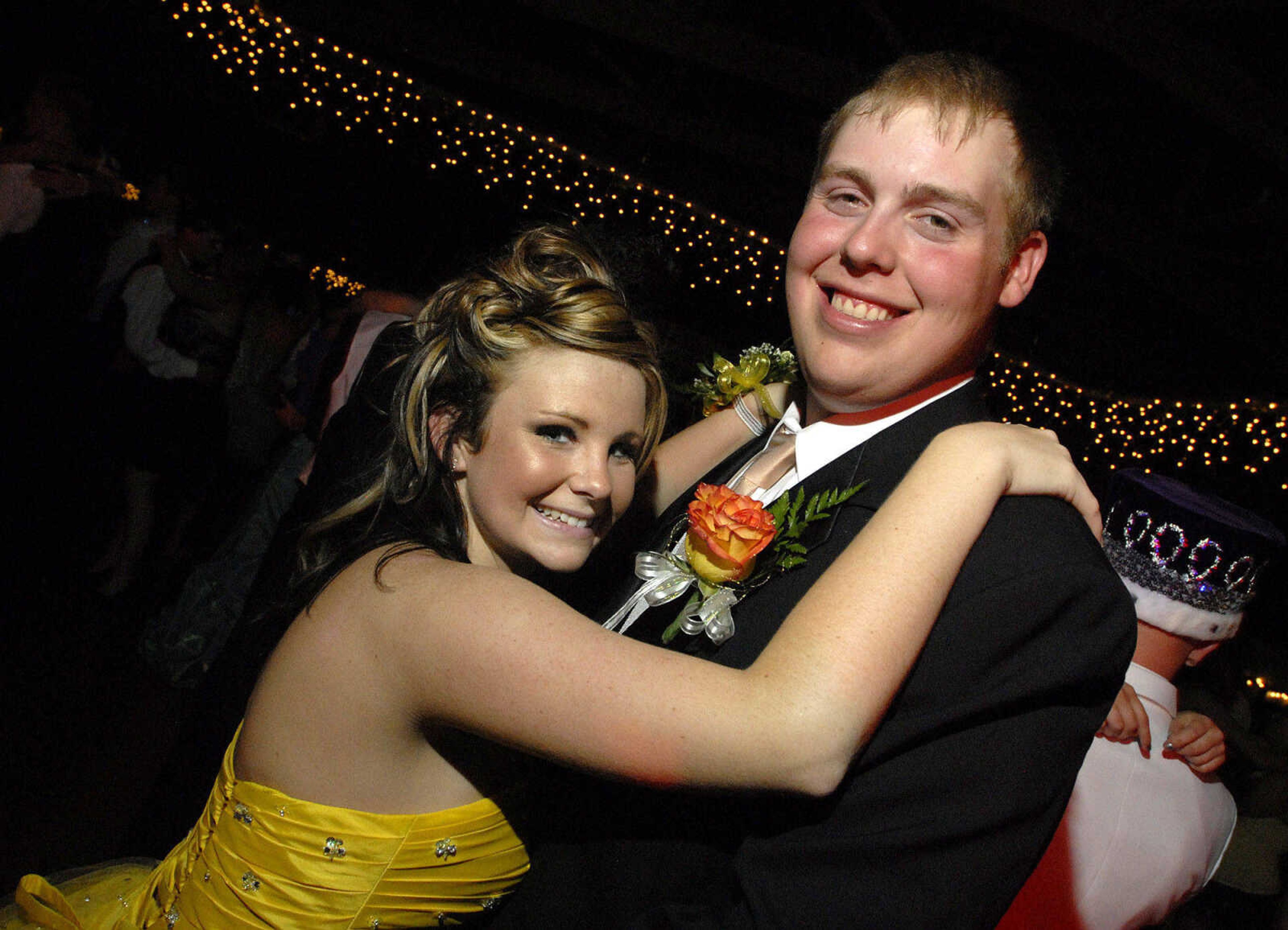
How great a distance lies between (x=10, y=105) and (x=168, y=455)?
113 inches

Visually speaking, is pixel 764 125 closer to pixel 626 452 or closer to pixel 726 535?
pixel 626 452

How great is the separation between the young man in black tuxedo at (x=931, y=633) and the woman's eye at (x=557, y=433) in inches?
18.0

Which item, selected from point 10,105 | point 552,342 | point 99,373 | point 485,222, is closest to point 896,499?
point 552,342

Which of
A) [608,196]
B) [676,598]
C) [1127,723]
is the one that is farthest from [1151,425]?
[676,598]

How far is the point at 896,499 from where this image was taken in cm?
123

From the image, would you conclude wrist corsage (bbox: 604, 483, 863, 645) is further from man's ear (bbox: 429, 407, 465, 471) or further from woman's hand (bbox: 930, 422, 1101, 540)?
man's ear (bbox: 429, 407, 465, 471)

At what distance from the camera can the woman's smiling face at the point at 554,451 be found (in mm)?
1767

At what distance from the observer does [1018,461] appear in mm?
1277

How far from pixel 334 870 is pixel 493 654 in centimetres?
75

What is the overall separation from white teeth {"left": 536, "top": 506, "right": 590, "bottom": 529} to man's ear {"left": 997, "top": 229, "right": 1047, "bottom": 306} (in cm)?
104

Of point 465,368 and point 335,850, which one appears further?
point 465,368

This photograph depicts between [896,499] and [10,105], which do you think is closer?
[896,499]

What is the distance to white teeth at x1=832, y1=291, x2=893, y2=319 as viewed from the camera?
5.17 feet

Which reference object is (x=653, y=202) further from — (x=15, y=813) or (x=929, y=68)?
(x=15, y=813)
